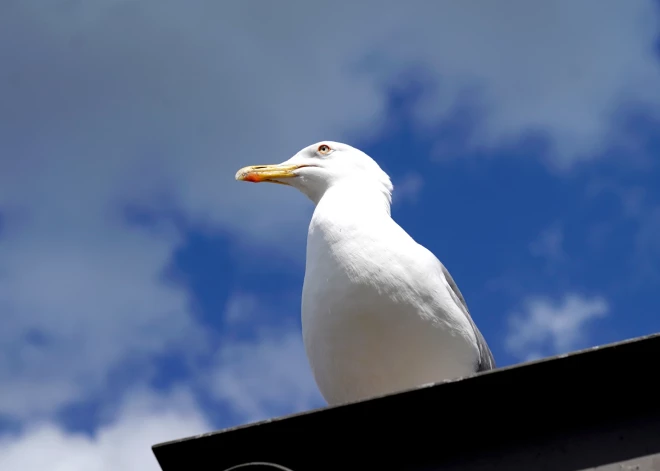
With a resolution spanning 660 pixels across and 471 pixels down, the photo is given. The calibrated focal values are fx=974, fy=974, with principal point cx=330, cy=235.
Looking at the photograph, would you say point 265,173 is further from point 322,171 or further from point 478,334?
point 478,334

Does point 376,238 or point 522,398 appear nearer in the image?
point 522,398

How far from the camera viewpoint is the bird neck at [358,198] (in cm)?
554

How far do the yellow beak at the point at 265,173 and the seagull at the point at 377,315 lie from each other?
1154mm

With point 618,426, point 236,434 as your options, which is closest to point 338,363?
point 236,434

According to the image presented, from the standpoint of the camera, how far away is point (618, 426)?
3.26 meters

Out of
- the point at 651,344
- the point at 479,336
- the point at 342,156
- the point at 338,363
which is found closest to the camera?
the point at 651,344

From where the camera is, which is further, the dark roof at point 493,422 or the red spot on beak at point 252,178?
the red spot on beak at point 252,178

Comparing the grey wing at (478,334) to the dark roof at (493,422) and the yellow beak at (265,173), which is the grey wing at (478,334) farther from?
the dark roof at (493,422)

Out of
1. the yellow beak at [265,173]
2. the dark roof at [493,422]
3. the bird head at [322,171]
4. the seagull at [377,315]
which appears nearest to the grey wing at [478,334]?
the seagull at [377,315]

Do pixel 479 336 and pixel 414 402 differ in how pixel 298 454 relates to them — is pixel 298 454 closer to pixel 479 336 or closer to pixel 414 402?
pixel 414 402

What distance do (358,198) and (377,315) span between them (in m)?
1.17

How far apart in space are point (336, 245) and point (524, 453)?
2071 mm

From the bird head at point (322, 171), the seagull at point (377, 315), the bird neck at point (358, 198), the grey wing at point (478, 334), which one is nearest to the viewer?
the seagull at point (377, 315)

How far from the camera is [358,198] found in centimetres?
579
